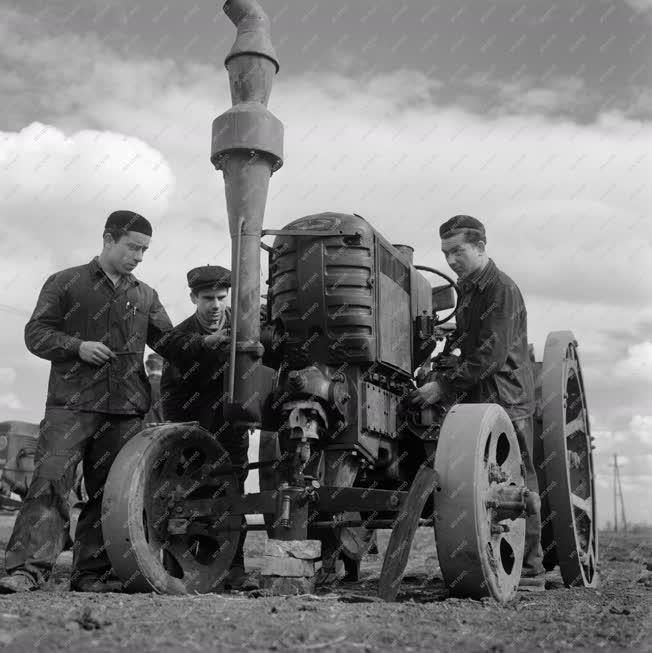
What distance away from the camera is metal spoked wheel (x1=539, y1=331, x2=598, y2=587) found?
4.41 m

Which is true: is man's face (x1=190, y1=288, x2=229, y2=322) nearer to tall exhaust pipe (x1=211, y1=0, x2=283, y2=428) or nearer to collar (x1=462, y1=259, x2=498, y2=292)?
tall exhaust pipe (x1=211, y1=0, x2=283, y2=428)

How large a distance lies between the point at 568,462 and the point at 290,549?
1572 millimetres

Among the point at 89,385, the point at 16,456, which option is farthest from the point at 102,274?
the point at 16,456

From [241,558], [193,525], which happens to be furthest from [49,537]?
[241,558]

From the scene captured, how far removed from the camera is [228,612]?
2.99 m

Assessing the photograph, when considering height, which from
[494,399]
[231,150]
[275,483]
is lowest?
[275,483]

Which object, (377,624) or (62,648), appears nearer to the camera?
(62,648)

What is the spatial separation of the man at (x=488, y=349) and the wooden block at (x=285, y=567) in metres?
1.17

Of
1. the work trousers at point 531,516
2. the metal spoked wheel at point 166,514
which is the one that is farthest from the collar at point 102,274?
the work trousers at point 531,516

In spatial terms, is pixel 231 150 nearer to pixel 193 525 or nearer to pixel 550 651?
pixel 193 525

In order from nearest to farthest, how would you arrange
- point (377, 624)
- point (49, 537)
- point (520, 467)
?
1. point (377, 624)
2. point (49, 537)
3. point (520, 467)

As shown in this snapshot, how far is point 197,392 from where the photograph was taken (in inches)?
203

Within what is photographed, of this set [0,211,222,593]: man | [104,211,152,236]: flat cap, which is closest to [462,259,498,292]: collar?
[0,211,222,593]: man

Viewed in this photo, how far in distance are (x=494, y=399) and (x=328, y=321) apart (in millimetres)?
969
